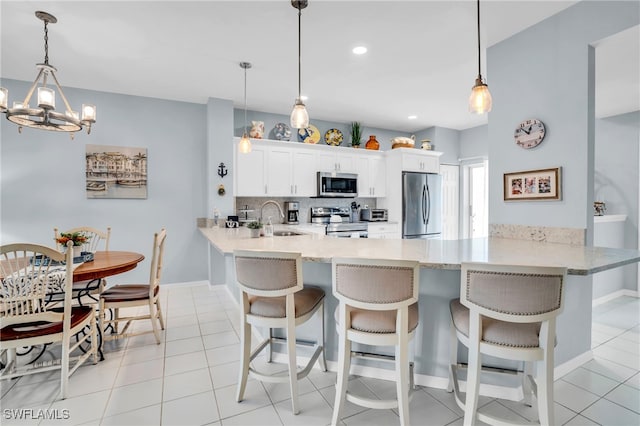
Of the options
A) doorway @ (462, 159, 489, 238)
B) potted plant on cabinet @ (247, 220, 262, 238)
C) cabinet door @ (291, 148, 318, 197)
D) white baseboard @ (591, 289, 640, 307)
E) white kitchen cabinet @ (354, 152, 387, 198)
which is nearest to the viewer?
potted plant on cabinet @ (247, 220, 262, 238)

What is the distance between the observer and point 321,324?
87.5 inches

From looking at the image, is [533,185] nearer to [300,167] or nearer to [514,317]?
[514,317]

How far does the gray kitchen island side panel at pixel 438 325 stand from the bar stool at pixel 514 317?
17.2 inches

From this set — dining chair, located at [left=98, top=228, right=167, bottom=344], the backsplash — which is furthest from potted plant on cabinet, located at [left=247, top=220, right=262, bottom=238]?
the backsplash

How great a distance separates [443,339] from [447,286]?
0.35 m

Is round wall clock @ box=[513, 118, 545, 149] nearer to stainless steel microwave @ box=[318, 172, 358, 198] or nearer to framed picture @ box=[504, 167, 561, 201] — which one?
framed picture @ box=[504, 167, 561, 201]

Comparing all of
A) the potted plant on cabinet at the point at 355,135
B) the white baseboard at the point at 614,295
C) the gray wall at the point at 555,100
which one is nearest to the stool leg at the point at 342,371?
the gray wall at the point at 555,100

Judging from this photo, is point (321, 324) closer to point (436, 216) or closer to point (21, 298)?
point (21, 298)

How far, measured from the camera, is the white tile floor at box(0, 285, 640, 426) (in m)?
1.76

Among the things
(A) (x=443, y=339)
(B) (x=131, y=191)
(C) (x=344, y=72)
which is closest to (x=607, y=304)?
(A) (x=443, y=339)

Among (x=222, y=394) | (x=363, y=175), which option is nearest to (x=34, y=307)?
(x=222, y=394)

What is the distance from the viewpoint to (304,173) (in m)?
4.94

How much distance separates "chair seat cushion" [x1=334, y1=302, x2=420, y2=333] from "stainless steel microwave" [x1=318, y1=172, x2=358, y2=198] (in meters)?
3.44

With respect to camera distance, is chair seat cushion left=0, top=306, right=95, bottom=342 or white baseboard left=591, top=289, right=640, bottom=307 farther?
white baseboard left=591, top=289, right=640, bottom=307
